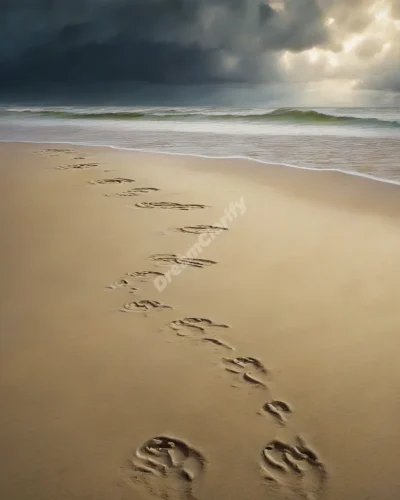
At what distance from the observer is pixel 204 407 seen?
5.70ft

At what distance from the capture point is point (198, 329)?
228cm

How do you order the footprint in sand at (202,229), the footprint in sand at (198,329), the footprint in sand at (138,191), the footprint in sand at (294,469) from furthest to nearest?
the footprint in sand at (138,191), the footprint in sand at (202,229), the footprint in sand at (198,329), the footprint in sand at (294,469)

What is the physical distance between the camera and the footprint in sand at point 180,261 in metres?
3.10

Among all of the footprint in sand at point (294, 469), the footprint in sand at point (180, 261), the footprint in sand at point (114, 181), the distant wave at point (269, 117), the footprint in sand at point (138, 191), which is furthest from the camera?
the distant wave at point (269, 117)

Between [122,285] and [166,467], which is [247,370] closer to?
[166,467]

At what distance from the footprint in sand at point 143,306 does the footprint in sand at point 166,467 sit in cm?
97

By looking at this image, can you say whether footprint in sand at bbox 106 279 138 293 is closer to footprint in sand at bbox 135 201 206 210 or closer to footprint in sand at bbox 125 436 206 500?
footprint in sand at bbox 125 436 206 500

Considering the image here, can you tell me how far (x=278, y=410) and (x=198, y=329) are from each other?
665 millimetres

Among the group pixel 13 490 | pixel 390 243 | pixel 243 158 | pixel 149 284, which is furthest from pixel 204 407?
pixel 243 158

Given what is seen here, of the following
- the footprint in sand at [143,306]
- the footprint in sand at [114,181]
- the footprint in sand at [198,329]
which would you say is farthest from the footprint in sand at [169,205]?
the footprint in sand at [198,329]

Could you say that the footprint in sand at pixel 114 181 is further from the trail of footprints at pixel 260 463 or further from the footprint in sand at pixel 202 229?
the trail of footprints at pixel 260 463

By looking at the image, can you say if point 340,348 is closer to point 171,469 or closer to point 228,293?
point 228,293

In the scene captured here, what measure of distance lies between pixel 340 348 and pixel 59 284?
160 cm

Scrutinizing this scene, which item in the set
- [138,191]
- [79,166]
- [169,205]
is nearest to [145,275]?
[169,205]
